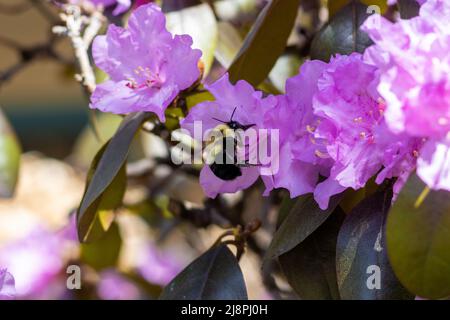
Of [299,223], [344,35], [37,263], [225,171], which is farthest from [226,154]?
[37,263]

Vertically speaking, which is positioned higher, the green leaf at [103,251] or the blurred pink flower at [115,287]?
the green leaf at [103,251]

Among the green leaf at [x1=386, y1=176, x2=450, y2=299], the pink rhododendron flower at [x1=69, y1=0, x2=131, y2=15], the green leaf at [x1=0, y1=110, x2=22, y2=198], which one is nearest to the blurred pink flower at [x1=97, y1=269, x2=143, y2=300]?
the green leaf at [x1=0, y1=110, x2=22, y2=198]

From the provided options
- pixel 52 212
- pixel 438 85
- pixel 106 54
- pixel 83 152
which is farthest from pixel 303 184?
pixel 52 212

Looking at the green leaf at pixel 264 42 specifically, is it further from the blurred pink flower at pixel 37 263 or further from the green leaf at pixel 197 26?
the blurred pink flower at pixel 37 263

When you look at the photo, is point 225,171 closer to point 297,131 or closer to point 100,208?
point 297,131

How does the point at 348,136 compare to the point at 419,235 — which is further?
the point at 348,136

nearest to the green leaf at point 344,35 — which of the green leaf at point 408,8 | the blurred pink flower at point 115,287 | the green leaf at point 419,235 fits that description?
the green leaf at point 408,8
